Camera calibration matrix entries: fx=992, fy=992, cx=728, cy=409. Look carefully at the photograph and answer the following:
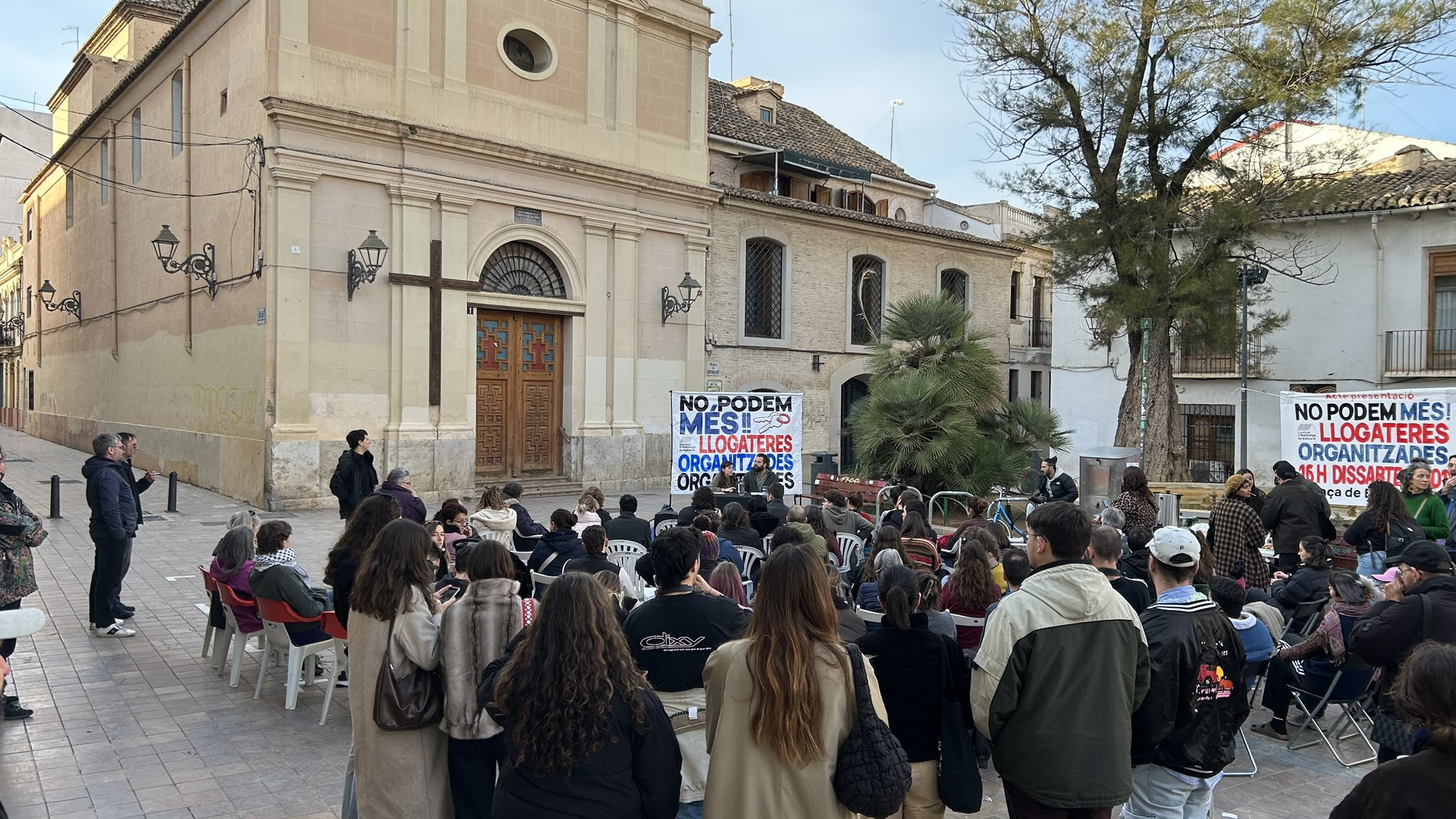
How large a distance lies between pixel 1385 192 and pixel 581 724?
71.5ft

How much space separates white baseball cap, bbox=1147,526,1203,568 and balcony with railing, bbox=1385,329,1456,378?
18.8 meters

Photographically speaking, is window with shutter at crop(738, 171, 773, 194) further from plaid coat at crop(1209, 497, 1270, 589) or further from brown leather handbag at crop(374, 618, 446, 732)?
brown leather handbag at crop(374, 618, 446, 732)

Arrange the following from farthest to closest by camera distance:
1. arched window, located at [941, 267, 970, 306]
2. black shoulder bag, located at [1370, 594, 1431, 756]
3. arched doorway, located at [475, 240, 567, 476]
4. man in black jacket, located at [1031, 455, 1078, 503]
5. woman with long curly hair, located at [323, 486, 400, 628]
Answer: arched window, located at [941, 267, 970, 306] → arched doorway, located at [475, 240, 567, 476] → man in black jacket, located at [1031, 455, 1078, 503] → woman with long curly hair, located at [323, 486, 400, 628] → black shoulder bag, located at [1370, 594, 1431, 756]

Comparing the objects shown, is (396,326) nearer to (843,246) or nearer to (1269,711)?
(843,246)

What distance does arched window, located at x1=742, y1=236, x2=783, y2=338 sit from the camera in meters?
22.6

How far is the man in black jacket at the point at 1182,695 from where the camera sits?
3645 mm

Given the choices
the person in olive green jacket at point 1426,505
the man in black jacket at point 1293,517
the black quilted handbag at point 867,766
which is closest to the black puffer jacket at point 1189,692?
the black quilted handbag at point 867,766

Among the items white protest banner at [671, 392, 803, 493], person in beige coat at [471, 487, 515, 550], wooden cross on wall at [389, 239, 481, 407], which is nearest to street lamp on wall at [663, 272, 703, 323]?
wooden cross on wall at [389, 239, 481, 407]

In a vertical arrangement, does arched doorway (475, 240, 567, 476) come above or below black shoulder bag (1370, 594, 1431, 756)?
Result: above

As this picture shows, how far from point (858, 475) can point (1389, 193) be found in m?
12.0

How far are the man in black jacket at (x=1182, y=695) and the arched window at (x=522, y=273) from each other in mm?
15385

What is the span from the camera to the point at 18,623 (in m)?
2.78

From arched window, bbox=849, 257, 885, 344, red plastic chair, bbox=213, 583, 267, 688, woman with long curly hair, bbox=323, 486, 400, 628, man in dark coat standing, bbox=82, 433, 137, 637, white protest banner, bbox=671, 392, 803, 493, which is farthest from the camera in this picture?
arched window, bbox=849, 257, 885, 344

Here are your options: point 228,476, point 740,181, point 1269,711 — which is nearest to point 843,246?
point 740,181
